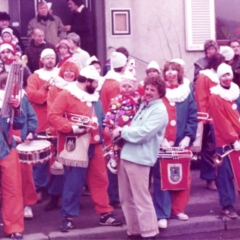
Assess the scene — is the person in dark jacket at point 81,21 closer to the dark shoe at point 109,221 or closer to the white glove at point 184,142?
the white glove at point 184,142

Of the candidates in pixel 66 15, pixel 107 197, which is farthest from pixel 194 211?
pixel 66 15

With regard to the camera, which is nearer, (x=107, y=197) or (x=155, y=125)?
(x=155, y=125)

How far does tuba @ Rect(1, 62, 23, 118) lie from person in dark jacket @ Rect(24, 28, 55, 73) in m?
2.98

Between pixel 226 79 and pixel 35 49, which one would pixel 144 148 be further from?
pixel 35 49

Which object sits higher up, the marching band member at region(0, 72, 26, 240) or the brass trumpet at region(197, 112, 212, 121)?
the brass trumpet at region(197, 112, 212, 121)

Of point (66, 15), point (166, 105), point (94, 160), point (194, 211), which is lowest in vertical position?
point (194, 211)

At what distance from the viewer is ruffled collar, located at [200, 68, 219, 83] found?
33.0ft

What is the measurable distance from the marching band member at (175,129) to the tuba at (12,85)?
1732mm

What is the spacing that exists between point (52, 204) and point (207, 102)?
239 cm

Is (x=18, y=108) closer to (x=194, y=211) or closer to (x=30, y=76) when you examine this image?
(x=30, y=76)

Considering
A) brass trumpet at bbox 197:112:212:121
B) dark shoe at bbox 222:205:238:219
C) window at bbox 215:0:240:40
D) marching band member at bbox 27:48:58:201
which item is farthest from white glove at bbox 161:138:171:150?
window at bbox 215:0:240:40

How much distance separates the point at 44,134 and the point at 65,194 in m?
1.53

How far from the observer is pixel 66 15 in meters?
13.0

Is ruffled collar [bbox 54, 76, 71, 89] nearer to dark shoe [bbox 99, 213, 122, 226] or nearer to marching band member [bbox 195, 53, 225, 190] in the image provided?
dark shoe [bbox 99, 213, 122, 226]
